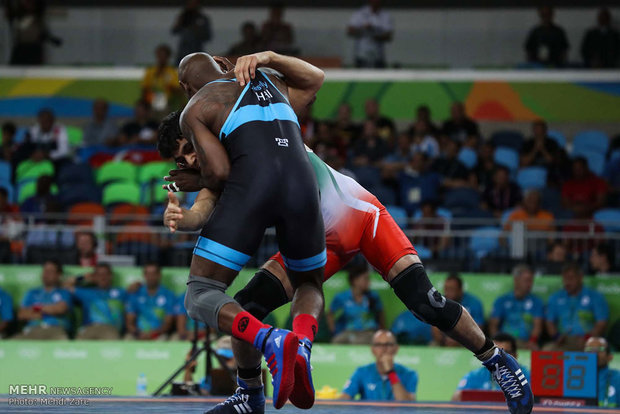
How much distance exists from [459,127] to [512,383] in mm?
8883

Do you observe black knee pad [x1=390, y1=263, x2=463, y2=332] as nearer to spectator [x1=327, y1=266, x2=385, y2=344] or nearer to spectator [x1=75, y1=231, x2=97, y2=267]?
spectator [x1=327, y1=266, x2=385, y2=344]

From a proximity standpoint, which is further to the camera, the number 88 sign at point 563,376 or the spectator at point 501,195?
the spectator at point 501,195

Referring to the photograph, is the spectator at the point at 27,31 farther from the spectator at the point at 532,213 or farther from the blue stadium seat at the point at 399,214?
the spectator at the point at 532,213

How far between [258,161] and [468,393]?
3370 mm

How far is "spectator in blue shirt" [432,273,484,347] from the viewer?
8.78m

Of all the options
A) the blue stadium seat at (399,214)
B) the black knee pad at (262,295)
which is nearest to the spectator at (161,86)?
the blue stadium seat at (399,214)

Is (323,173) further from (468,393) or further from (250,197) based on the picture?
(468,393)

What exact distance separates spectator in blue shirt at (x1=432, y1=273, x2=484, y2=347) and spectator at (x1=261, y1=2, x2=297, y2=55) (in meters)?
6.34

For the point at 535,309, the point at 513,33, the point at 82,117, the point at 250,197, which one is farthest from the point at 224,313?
the point at 513,33

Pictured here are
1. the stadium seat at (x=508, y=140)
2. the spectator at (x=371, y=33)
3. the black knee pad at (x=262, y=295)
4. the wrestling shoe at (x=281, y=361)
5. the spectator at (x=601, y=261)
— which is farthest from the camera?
the spectator at (x=371, y=33)

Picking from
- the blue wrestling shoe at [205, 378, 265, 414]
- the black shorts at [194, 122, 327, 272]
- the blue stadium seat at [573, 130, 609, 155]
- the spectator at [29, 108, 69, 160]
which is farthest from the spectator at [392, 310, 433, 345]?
the spectator at [29, 108, 69, 160]

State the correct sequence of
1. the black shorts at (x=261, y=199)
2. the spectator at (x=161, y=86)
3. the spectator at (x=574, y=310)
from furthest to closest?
the spectator at (x=161, y=86) < the spectator at (x=574, y=310) < the black shorts at (x=261, y=199)

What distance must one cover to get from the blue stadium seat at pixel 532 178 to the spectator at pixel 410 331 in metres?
3.75

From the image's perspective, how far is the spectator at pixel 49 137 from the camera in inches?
518
